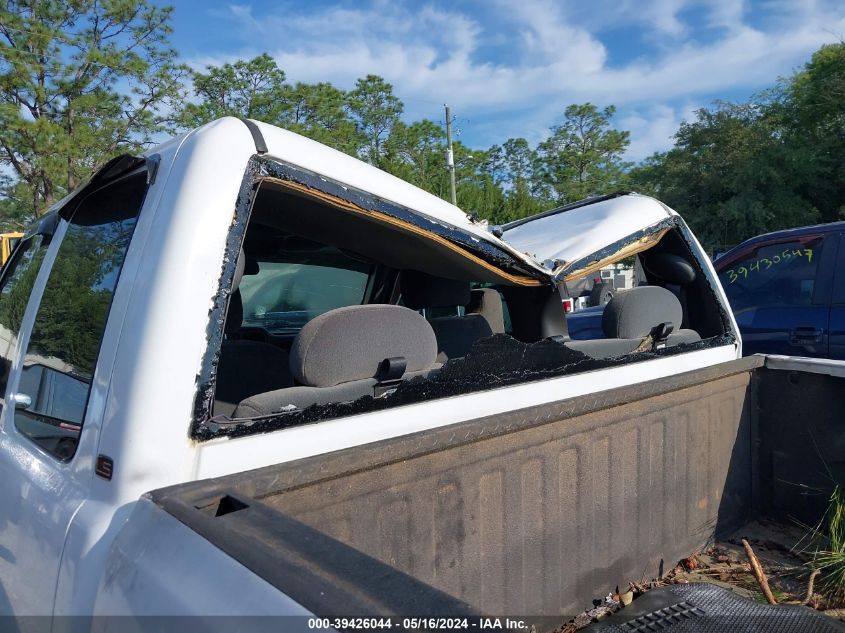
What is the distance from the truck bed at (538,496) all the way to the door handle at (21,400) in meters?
0.91

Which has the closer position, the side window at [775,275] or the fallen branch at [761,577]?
the fallen branch at [761,577]

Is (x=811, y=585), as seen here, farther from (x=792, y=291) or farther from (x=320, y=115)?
(x=320, y=115)

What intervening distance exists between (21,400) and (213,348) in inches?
34.8

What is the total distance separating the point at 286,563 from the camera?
111 cm

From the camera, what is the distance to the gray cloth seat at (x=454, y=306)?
3.39 m

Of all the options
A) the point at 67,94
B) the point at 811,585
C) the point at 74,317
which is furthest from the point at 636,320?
the point at 67,94

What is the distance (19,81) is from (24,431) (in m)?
20.9

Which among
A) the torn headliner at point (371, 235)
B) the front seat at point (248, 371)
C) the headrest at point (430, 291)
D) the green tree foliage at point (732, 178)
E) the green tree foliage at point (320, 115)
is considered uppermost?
the green tree foliage at point (320, 115)

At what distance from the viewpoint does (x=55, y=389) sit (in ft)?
6.38

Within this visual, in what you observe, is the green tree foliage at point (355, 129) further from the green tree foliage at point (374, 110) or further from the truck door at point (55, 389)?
the truck door at point (55, 389)

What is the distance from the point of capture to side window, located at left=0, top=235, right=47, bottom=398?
2291 millimetres

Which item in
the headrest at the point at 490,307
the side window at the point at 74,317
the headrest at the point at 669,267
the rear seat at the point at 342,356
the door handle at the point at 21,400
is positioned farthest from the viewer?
the headrest at the point at 490,307

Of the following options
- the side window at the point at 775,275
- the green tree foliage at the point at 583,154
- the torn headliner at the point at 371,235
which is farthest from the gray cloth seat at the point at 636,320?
the green tree foliage at the point at 583,154

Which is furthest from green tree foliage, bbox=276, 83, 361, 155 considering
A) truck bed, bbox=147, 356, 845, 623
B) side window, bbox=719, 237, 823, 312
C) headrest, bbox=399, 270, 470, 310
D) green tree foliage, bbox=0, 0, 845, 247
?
truck bed, bbox=147, 356, 845, 623
